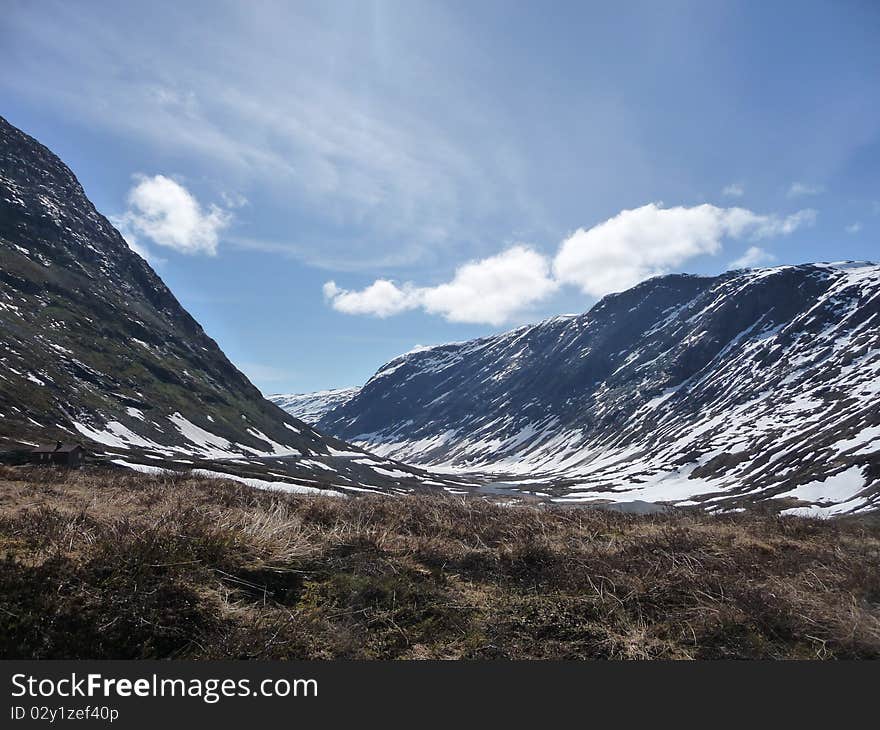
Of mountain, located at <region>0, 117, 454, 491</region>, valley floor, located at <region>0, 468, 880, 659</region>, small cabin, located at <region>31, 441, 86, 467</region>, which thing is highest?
mountain, located at <region>0, 117, 454, 491</region>

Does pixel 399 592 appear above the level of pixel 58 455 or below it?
below

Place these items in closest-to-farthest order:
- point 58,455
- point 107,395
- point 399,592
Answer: point 399,592 < point 58,455 < point 107,395

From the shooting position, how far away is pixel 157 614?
5.67 meters

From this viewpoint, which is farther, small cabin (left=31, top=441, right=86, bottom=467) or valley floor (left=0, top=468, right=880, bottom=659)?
small cabin (left=31, top=441, right=86, bottom=467)

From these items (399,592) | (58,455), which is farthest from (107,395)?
(399,592)

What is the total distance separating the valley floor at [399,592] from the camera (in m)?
5.63

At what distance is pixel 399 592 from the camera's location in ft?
24.0

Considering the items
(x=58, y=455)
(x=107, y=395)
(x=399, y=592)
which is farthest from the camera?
(x=107, y=395)

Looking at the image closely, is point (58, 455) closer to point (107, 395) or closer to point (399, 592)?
point (399, 592)

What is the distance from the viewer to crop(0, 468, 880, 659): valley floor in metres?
5.63

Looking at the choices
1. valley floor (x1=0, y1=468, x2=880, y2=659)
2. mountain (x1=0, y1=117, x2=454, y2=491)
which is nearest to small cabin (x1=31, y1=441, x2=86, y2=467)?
mountain (x1=0, y1=117, x2=454, y2=491)

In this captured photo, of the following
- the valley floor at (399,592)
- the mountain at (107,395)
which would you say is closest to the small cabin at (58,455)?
the mountain at (107,395)

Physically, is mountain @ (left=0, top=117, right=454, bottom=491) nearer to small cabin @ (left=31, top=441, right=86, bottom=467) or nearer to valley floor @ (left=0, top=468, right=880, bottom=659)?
small cabin @ (left=31, top=441, right=86, bottom=467)

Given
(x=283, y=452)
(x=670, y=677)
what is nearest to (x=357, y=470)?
(x=283, y=452)
